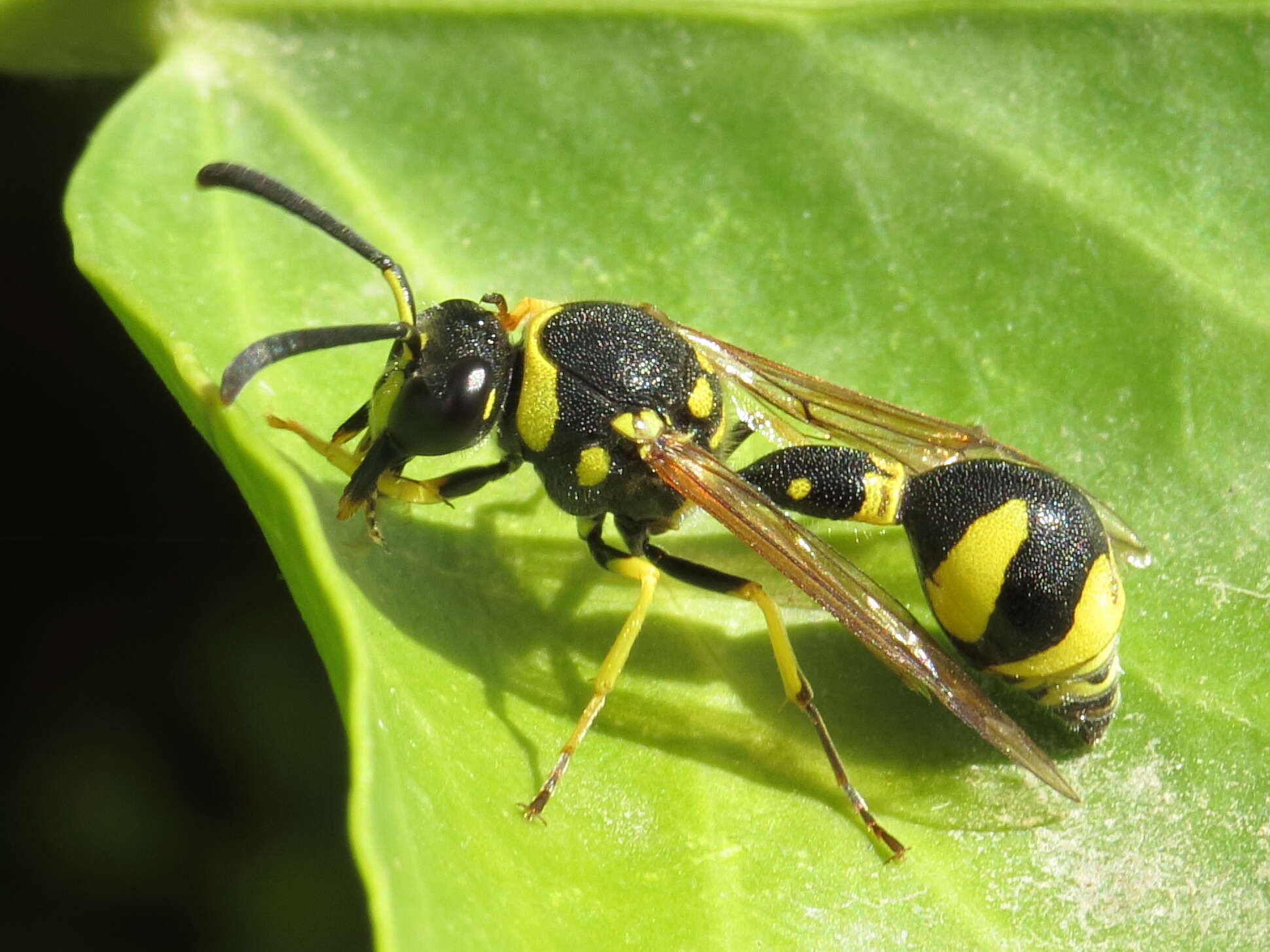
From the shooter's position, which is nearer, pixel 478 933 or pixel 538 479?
Result: pixel 478 933

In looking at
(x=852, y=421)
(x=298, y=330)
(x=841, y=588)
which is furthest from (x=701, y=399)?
(x=298, y=330)

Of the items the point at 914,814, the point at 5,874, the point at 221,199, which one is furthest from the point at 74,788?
the point at 914,814

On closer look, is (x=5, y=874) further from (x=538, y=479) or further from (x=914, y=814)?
(x=914, y=814)

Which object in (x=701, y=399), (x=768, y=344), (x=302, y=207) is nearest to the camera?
(x=302, y=207)

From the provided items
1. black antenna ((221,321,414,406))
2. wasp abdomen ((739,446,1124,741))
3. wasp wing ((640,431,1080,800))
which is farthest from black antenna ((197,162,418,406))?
wasp abdomen ((739,446,1124,741))

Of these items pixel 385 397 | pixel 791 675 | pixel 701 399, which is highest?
pixel 701 399

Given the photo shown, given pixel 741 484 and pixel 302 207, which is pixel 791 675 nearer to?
pixel 741 484
